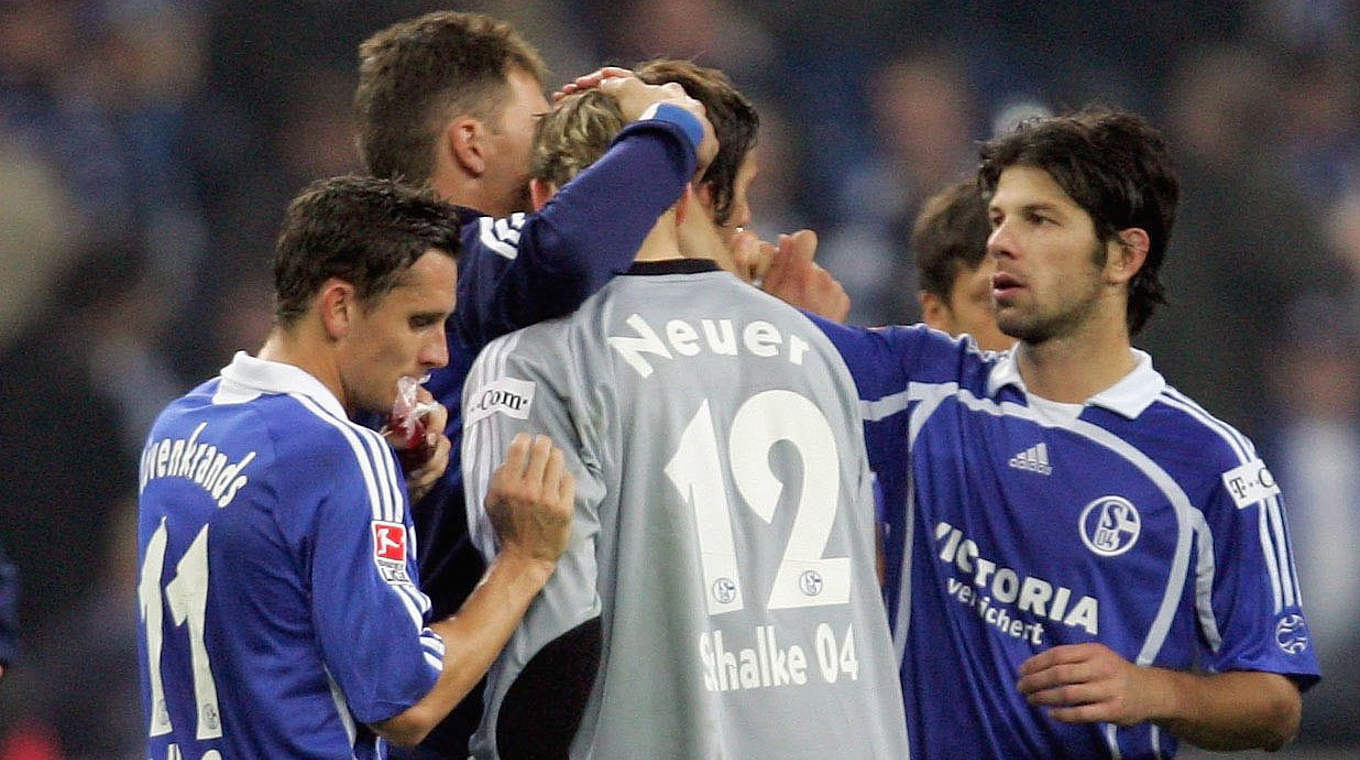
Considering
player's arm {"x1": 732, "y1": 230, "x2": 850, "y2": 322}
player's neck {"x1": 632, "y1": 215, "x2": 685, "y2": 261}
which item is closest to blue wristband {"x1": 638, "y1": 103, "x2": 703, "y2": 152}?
player's neck {"x1": 632, "y1": 215, "x2": 685, "y2": 261}

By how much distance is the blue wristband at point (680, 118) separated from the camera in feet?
9.59

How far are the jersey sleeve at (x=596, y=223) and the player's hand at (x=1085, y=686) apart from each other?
3.05ft

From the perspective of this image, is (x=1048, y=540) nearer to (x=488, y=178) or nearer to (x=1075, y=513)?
(x=1075, y=513)

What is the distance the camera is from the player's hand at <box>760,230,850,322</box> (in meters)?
3.58

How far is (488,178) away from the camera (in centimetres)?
358

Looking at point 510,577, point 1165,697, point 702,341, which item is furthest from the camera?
point 1165,697

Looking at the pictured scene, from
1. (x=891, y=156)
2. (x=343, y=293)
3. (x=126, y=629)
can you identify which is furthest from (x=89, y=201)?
(x=343, y=293)

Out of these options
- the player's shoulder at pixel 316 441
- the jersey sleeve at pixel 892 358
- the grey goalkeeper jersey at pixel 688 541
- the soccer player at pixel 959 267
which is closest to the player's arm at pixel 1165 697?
the grey goalkeeper jersey at pixel 688 541

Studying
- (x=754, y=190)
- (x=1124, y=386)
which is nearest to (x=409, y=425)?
(x=1124, y=386)

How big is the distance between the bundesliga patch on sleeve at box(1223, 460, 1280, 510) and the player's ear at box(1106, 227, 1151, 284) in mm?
421

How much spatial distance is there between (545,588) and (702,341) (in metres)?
0.43

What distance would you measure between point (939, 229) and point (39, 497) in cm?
391

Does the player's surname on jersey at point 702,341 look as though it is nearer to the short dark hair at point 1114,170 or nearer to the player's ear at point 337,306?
the player's ear at point 337,306

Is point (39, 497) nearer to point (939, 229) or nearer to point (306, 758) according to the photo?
point (939, 229)
